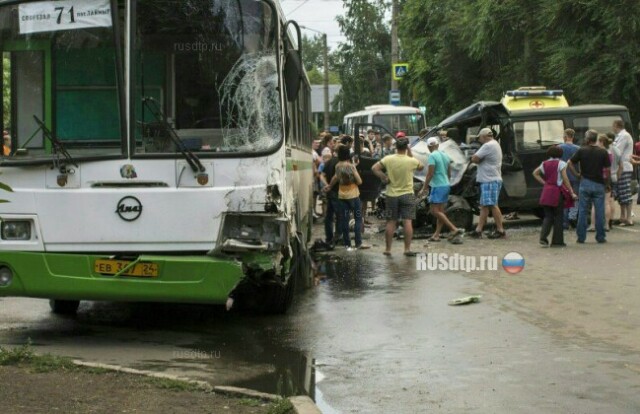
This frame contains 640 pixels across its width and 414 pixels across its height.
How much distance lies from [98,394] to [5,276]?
2.82 metres

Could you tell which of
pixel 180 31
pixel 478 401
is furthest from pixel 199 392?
pixel 180 31

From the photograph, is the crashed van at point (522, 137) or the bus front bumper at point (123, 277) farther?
the crashed van at point (522, 137)

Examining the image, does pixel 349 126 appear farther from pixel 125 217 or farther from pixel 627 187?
pixel 125 217

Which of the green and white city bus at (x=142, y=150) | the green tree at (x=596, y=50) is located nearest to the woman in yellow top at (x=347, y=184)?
the green and white city bus at (x=142, y=150)

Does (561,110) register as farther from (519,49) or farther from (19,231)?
(519,49)

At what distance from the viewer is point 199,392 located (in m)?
7.38

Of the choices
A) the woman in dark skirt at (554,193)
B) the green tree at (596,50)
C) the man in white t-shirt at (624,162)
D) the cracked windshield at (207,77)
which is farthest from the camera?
the green tree at (596,50)

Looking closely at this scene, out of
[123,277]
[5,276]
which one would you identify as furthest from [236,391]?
[5,276]

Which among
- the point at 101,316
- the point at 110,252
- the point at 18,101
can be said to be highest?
the point at 18,101

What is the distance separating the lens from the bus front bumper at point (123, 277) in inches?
376

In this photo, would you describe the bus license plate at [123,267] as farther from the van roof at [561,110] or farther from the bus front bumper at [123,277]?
the van roof at [561,110]

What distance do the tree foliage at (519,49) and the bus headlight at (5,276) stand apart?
24.0m

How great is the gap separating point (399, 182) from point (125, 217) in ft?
24.9

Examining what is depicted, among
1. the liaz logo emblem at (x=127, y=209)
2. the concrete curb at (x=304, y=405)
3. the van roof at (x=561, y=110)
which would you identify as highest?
the van roof at (x=561, y=110)
